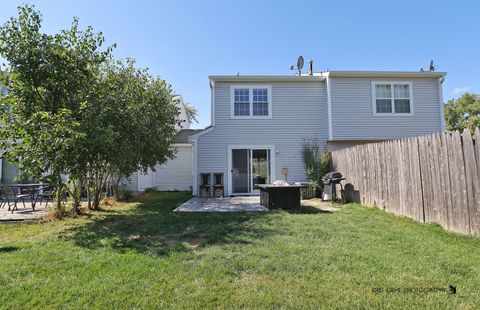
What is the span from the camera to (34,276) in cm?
370

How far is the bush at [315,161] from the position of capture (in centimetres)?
1227

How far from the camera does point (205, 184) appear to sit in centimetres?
1294

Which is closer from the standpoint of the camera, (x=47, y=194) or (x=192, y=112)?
(x=47, y=194)

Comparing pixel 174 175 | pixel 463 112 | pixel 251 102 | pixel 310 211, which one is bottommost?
pixel 310 211

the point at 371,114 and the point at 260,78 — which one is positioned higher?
the point at 260,78

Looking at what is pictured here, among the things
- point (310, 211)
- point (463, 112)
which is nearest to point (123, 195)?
point (310, 211)

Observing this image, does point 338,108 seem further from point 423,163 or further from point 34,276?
point 34,276

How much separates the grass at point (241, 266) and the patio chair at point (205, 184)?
616 cm

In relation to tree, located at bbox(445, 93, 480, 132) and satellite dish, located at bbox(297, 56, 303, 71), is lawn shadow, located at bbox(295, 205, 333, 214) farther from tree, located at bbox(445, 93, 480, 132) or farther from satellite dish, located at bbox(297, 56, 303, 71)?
tree, located at bbox(445, 93, 480, 132)

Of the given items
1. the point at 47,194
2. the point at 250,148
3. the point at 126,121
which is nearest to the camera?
the point at 126,121

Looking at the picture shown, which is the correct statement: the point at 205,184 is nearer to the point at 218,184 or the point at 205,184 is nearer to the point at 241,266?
Answer: the point at 218,184

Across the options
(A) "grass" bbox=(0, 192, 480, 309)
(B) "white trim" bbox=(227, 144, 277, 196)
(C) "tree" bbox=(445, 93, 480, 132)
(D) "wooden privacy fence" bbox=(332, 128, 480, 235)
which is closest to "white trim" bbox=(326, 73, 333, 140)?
(B) "white trim" bbox=(227, 144, 277, 196)

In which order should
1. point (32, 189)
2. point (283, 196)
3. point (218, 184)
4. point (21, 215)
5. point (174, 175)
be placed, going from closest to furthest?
point (21, 215)
point (283, 196)
point (32, 189)
point (218, 184)
point (174, 175)

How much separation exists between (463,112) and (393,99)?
30.3m
